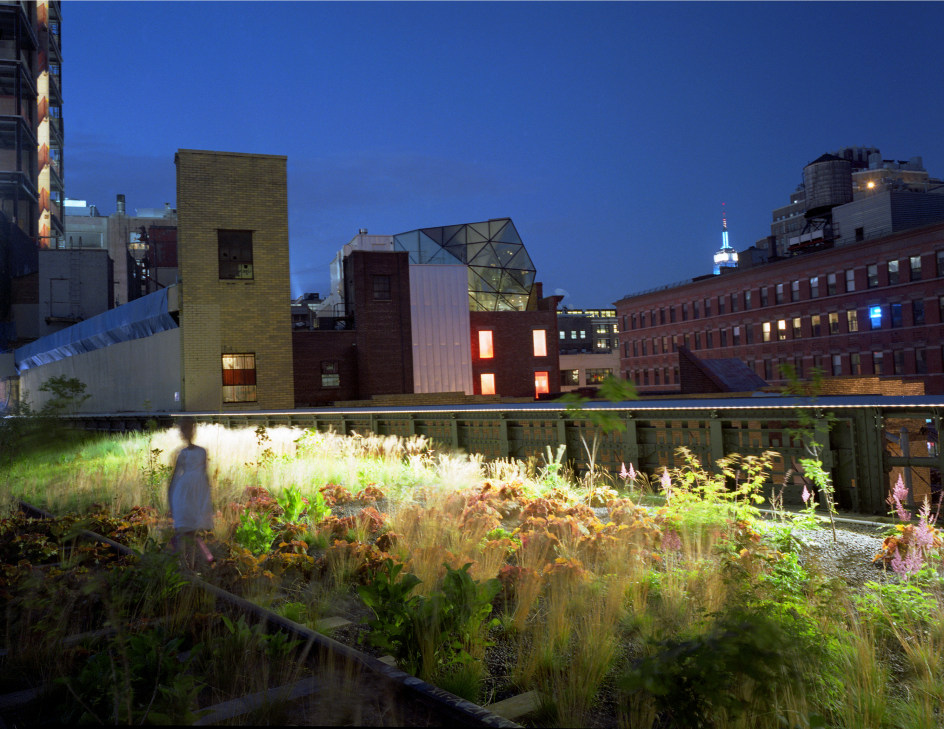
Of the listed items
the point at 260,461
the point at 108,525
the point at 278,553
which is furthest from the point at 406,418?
the point at 278,553

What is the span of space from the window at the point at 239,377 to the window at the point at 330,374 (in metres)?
11.6

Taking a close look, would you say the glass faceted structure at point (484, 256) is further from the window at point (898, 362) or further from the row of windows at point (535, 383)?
the window at point (898, 362)

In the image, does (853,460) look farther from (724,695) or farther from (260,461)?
(260,461)

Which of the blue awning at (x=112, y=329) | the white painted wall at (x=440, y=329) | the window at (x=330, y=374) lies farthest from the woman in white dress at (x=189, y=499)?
the white painted wall at (x=440, y=329)

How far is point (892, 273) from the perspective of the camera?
63.9 meters

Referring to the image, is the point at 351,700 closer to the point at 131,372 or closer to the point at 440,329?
the point at 131,372

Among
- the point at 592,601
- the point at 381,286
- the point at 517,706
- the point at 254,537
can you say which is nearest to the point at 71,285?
the point at 381,286

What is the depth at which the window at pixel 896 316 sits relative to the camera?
6269 cm

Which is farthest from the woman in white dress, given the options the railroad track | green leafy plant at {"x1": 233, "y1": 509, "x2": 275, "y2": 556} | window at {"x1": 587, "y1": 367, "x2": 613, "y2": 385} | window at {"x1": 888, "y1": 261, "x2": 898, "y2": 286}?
window at {"x1": 888, "y1": 261, "x2": 898, "y2": 286}

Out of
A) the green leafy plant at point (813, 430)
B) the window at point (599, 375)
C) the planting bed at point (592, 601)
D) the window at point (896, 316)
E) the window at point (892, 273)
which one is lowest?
the planting bed at point (592, 601)

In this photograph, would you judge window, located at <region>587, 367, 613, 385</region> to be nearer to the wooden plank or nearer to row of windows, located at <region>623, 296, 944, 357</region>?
the wooden plank

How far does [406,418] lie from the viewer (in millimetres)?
17781

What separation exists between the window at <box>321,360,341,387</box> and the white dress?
121ft

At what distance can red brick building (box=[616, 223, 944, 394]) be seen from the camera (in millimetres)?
60812
